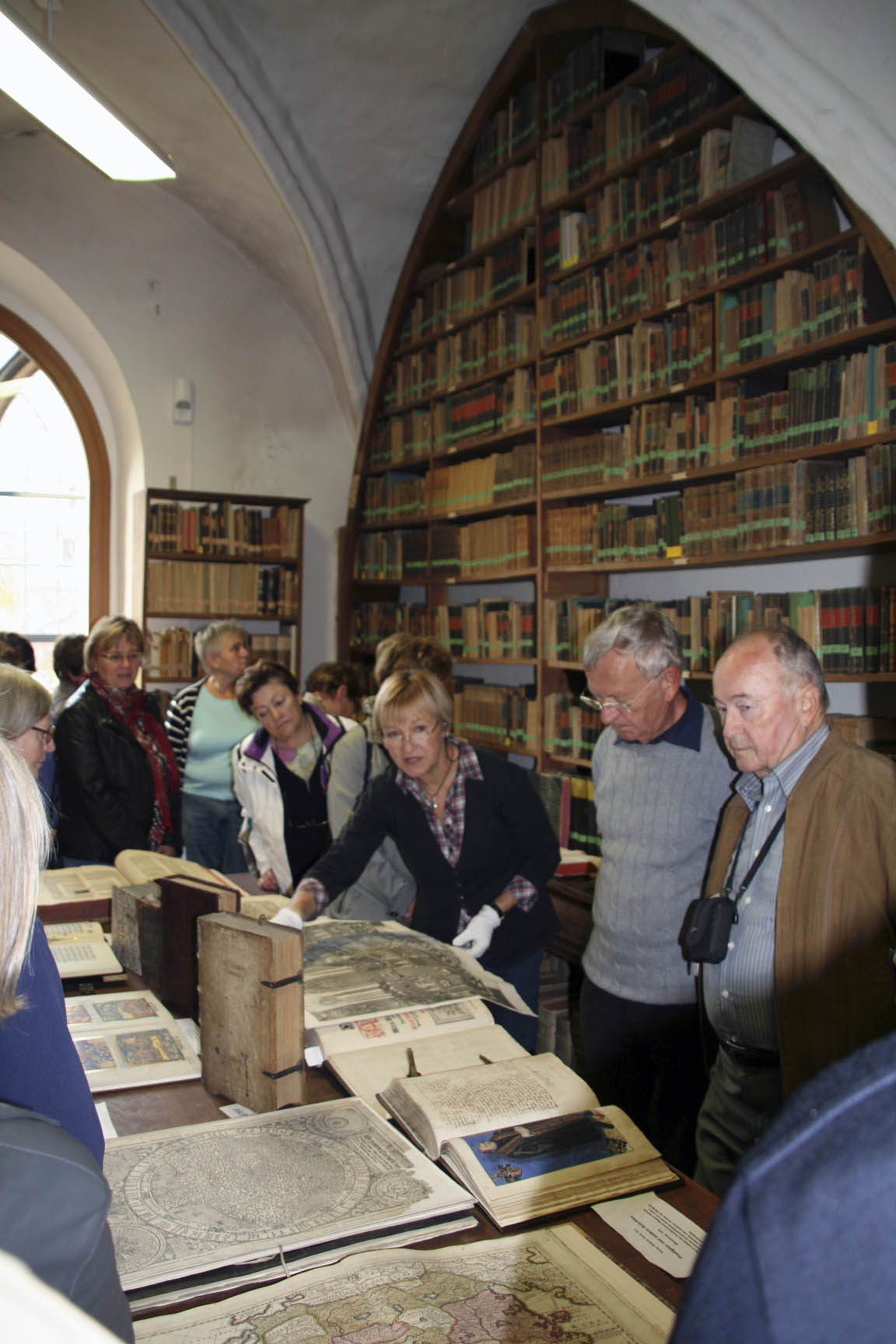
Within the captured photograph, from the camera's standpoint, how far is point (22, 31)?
3.37 meters

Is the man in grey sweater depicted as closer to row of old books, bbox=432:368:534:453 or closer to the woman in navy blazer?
the woman in navy blazer

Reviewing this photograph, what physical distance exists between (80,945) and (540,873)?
46.1 inches

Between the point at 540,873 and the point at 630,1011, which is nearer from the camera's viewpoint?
the point at 630,1011

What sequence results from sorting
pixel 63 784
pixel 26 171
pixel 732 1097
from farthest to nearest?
pixel 26 171 < pixel 63 784 < pixel 732 1097

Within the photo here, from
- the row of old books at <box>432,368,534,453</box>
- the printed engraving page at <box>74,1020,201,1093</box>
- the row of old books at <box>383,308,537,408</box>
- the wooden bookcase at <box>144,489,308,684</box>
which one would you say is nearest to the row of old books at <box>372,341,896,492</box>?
the row of old books at <box>432,368,534,453</box>

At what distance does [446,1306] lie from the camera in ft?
3.63

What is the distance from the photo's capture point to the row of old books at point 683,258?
376 cm

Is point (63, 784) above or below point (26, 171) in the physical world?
below

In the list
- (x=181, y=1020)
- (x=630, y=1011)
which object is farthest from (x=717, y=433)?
(x=181, y=1020)

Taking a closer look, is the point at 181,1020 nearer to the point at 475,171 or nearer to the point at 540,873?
the point at 540,873

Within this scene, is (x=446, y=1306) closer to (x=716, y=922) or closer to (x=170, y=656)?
(x=716, y=922)

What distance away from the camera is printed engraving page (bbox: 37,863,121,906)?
2857mm

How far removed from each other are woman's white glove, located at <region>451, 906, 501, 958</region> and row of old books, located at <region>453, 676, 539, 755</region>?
264 centimetres

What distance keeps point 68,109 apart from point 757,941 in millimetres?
3923
